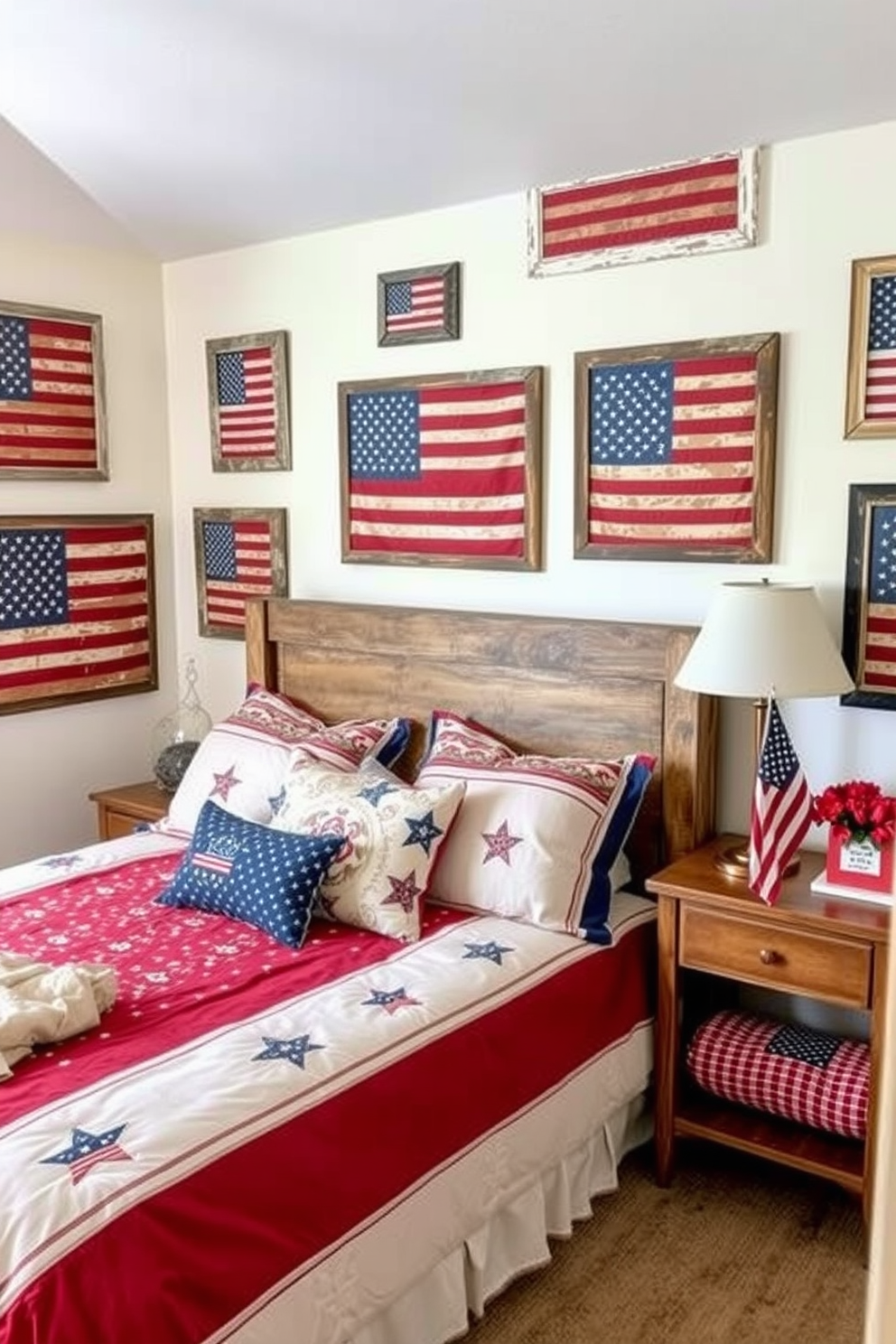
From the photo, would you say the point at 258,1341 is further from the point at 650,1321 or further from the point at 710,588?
the point at 710,588

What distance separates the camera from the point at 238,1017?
7.01ft

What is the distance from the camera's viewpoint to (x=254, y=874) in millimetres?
2592

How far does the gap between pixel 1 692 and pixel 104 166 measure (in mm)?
1551

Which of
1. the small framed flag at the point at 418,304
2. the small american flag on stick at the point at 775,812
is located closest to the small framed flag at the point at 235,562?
the small framed flag at the point at 418,304

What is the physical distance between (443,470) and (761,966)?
5.17ft

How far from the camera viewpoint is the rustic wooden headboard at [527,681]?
279 cm

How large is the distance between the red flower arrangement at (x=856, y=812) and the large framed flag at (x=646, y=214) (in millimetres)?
1260

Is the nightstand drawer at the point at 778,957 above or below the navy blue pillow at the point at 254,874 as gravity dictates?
below

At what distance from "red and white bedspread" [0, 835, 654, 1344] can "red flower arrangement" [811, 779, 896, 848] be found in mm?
521

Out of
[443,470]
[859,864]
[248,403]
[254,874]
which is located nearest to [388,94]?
[443,470]

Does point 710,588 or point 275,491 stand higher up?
point 275,491

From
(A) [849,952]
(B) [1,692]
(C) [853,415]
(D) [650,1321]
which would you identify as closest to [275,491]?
(B) [1,692]

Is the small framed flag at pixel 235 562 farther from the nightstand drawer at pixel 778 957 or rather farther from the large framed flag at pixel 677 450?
the nightstand drawer at pixel 778 957

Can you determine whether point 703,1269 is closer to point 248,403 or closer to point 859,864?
point 859,864
